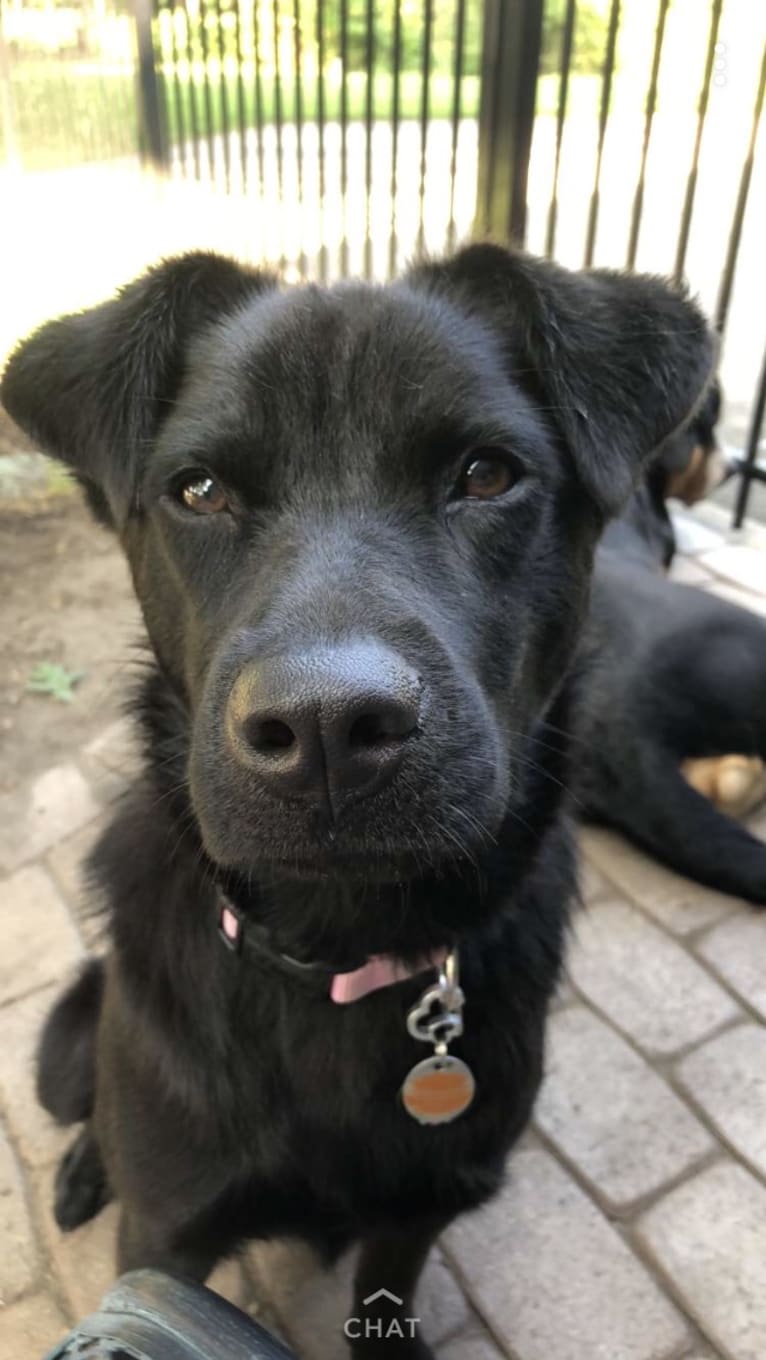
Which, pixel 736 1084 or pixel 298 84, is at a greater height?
pixel 298 84

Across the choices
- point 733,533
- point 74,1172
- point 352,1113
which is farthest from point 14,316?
point 352,1113

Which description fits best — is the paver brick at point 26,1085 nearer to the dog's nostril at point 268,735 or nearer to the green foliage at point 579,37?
the dog's nostril at point 268,735

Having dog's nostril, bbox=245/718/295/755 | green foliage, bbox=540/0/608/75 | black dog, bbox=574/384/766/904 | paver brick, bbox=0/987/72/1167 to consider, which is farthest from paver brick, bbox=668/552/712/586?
dog's nostril, bbox=245/718/295/755

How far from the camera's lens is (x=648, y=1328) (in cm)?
198

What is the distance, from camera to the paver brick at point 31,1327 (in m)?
1.92

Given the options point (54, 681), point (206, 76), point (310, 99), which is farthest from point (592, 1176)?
point (206, 76)

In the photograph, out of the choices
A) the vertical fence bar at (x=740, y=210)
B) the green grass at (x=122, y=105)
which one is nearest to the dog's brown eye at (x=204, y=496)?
the vertical fence bar at (x=740, y=210)

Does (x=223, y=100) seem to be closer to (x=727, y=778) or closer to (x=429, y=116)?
(x=429, y=116)

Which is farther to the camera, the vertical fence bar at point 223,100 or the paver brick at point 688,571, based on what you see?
the vertical fence bar at point 223,100

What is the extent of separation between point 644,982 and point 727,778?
0.76m

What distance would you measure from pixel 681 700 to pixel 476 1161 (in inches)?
68.8

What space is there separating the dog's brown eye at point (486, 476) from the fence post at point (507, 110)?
274cm

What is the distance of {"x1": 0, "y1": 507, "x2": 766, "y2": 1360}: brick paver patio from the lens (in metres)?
1.99

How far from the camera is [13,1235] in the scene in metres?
2.09
